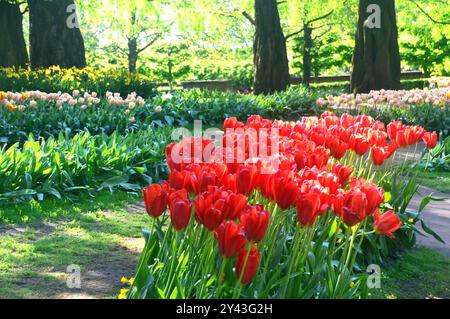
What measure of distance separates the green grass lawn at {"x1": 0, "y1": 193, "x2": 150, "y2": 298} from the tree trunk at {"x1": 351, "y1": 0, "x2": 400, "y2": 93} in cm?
1161

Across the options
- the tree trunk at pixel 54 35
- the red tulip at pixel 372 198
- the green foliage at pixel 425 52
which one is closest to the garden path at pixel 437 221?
the red tulip at pixel 372 198

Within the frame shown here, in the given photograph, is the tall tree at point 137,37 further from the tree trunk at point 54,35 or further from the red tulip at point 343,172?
the red tulip at point 343,172

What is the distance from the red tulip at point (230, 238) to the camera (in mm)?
2344

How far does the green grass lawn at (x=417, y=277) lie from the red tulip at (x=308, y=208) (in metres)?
1.75

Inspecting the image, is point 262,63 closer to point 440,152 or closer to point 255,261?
point 440,152

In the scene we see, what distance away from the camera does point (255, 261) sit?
234cm

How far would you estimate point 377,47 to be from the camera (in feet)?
55.3

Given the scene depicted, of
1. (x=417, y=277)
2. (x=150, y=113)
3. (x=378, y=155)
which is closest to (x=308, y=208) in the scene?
(x=378, y=155)

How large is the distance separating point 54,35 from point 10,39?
477cm

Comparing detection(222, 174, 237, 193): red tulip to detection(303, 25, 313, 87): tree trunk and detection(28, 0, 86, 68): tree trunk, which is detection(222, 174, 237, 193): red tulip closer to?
detection(28, 0, 86, 68): tree trunk

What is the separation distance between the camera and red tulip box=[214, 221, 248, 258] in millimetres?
2344
